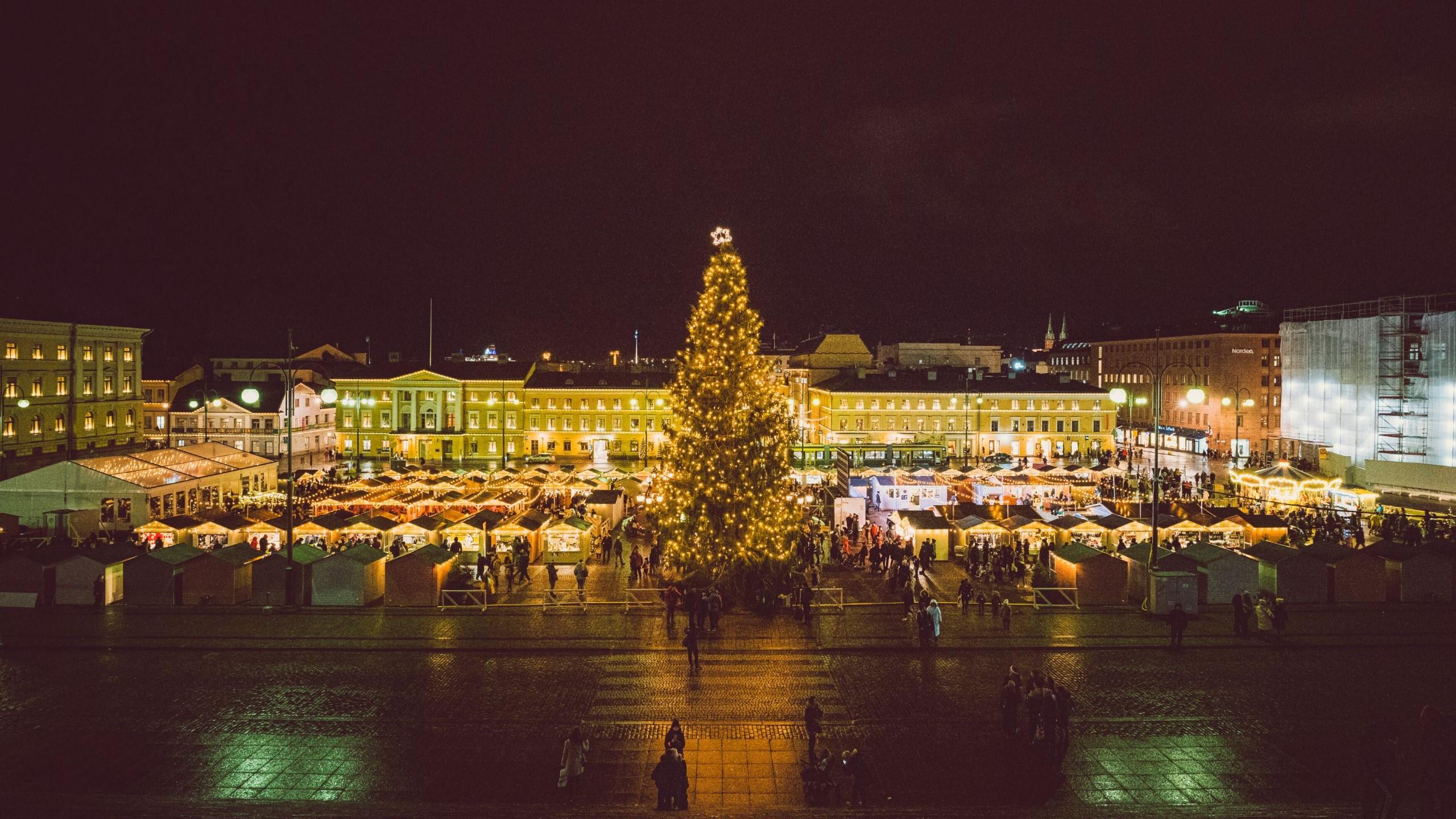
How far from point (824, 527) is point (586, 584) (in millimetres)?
11454

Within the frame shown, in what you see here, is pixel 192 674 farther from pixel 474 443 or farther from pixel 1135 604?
pixel 474 443

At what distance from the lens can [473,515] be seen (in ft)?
101

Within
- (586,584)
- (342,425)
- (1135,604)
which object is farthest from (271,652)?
(342,425)

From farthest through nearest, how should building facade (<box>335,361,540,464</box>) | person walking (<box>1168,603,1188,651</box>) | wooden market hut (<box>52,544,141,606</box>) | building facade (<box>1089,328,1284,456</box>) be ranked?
building facade (<box>1089,328,1284,456</box>)
building facade (<box>335,361,540,464</box>)
wooden market hut (<box>52,544,141,606</box>)
person walking (<box>1168,603,1188,651</box>)

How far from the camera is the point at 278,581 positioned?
2314cm

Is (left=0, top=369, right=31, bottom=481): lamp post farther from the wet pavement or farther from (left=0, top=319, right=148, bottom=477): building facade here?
the wet pavement

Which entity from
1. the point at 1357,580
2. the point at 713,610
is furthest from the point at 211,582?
the point at 1357,580

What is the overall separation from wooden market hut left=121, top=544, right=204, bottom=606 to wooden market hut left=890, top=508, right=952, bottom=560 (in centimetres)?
2168

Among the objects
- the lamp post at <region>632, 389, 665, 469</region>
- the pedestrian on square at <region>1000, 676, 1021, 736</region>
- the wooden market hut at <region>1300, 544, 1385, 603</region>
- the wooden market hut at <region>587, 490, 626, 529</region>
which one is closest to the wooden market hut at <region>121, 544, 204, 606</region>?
the wooden market hut at <region>587, 490, 626, 529</region>

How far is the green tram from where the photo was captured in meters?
62.8

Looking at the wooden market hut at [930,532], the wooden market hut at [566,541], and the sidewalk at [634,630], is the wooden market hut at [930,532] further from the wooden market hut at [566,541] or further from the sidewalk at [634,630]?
the wooden market hut at [566,541]

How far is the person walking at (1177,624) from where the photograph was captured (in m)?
18.8

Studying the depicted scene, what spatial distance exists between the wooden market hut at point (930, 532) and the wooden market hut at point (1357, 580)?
10.9 metres

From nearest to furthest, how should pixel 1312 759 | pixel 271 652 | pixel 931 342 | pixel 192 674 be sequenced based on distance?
pixel 1312 759 < pixel 192 674 < pixel 271 652 < pixel 931 342
